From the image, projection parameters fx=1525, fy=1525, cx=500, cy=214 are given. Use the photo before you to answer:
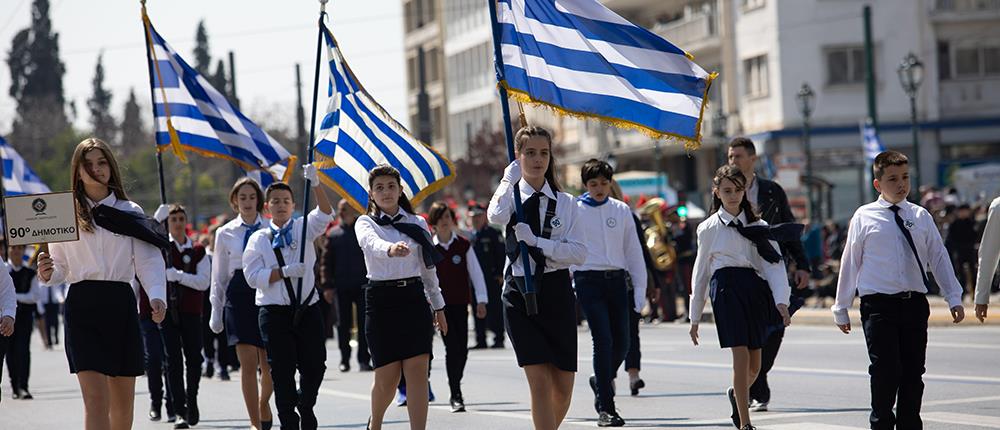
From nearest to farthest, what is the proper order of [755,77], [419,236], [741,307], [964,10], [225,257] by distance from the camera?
[419,236], [741,307], [225,257], [964,10], [755,77]

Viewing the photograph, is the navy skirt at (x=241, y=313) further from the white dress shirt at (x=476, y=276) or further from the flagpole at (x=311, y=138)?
the white dress shirt at (x=476, y=276)

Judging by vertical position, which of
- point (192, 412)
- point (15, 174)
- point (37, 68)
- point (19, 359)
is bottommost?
point (192, 412)

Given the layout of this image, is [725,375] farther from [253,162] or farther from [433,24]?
[433,24]

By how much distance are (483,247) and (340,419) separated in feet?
30.1

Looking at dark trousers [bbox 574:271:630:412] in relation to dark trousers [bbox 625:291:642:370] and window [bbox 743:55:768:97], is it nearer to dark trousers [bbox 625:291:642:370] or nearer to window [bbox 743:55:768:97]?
dark trousers [bbox 625:291:642:370]

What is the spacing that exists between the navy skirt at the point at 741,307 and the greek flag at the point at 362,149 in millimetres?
2809

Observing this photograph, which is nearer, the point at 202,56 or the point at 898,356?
the point at 898,356

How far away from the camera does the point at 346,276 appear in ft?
61.5

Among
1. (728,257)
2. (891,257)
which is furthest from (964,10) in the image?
(891,257)

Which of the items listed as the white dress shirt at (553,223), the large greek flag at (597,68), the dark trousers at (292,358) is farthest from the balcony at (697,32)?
the white dress shirt at (553,223)

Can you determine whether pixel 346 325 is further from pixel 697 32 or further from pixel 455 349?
pixel 697 32

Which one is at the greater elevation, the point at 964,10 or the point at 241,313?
the point at 964,10

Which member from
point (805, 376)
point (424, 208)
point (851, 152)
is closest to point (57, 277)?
point (805, 376)

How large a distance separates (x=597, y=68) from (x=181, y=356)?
508 centimetres
